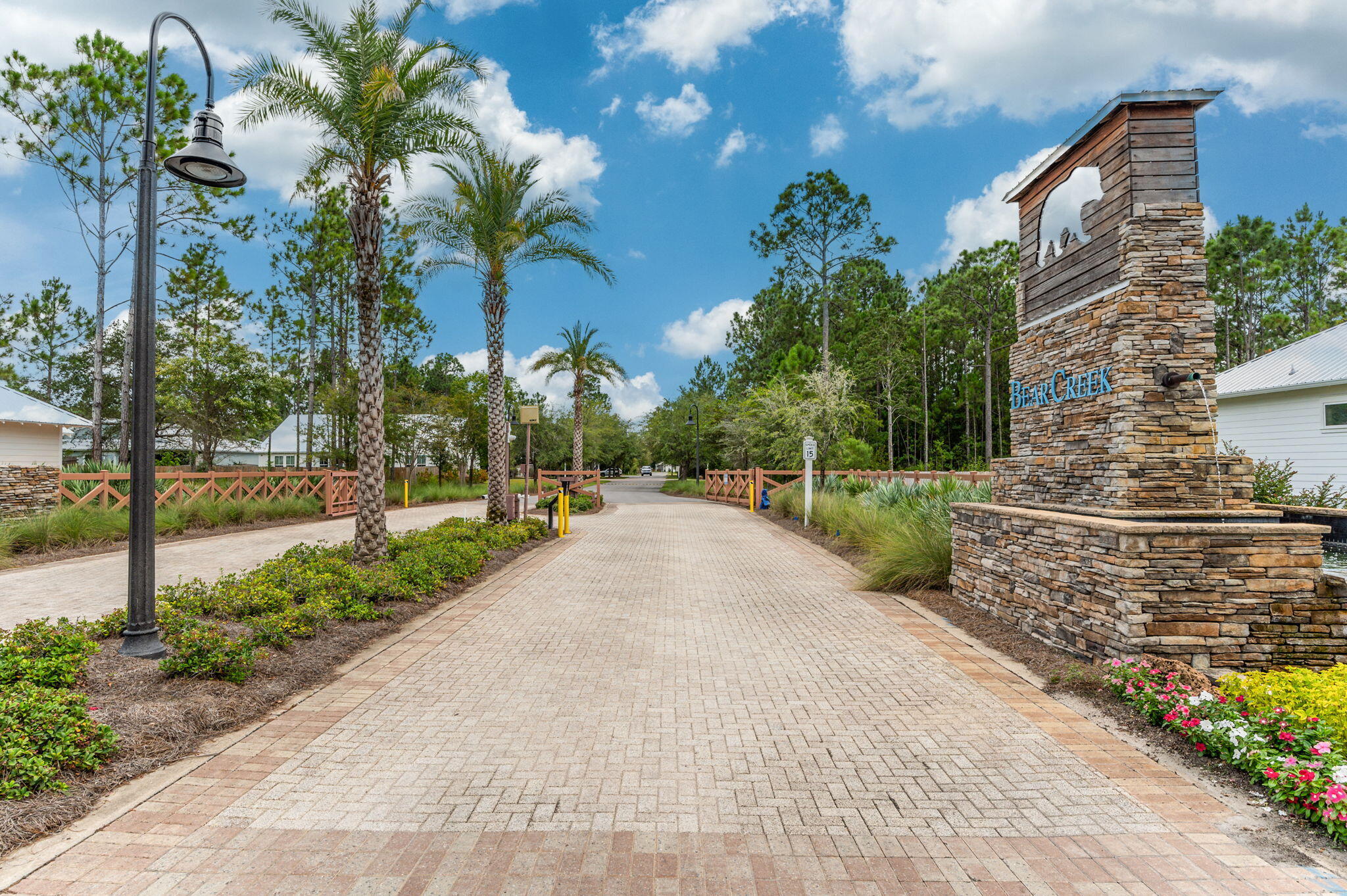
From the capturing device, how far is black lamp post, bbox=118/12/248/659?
5.13 m

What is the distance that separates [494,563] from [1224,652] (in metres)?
9.48

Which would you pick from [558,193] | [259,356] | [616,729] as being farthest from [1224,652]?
[259,356]

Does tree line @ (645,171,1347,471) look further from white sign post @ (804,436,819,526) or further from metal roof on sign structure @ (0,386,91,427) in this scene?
metal roof on sign structure @ (0,386,91,427)

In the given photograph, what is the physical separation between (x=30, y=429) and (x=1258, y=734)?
26189 millimetres

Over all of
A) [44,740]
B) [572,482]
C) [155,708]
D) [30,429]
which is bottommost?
[155,708]

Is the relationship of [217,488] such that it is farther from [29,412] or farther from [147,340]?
[147,340]

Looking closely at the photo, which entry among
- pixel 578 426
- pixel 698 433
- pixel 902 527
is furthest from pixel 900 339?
pixel 902 527

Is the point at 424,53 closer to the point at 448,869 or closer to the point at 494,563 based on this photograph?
Answer: the point at 494,563

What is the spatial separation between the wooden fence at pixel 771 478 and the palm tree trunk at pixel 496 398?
903cm

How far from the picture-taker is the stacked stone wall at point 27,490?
13758 mm

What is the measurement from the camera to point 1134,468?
6.25 m

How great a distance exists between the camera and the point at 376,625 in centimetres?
677

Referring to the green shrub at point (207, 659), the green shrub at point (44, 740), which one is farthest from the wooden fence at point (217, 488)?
the green shrub at point (44, 740)

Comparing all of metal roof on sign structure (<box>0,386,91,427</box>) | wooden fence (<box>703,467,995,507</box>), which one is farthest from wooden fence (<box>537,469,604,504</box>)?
metal roof on sign structure (<box>0,386,91,427</box>)
